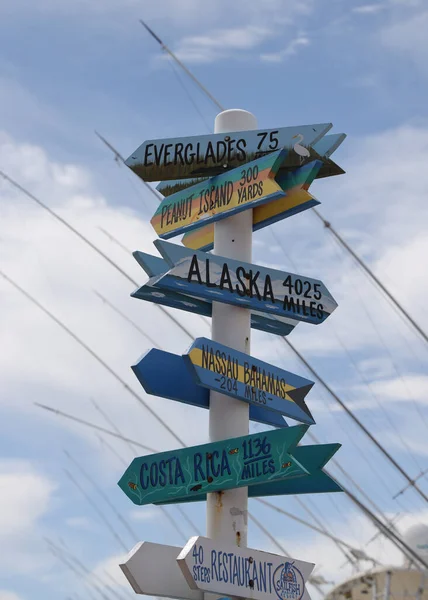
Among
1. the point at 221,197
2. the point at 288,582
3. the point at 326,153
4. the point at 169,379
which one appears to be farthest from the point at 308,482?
the point at 326,153

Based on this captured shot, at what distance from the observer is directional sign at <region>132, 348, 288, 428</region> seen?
7.45 m

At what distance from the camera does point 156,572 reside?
6.78 meters

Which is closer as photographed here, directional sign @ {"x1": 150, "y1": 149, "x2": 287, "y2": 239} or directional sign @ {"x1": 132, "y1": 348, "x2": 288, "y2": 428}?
directional sign @ {"x1": 132, "y1": 348, "x2": 288, "y2": 428}

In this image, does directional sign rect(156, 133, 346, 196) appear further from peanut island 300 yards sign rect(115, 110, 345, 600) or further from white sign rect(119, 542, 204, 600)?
white sign rect(119, 542, 204, 600)

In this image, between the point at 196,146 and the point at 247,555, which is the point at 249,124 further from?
the point at 247,555

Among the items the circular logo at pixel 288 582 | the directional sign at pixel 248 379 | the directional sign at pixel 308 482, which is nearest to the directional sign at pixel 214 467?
the directional sign at pixel 308 482

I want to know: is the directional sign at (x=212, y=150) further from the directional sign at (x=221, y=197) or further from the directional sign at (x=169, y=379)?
the directional sign at (x=169, y=379)

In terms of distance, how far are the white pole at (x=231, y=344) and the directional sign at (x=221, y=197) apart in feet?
0.58

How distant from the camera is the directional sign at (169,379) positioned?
7445mm

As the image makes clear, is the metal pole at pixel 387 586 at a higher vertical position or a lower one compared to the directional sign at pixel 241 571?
higher

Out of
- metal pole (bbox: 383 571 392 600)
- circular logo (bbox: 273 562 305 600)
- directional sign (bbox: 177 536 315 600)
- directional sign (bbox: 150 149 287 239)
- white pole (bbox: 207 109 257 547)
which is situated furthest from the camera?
metal pole (bbox: 383 571 392 600)

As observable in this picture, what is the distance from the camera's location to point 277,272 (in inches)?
314

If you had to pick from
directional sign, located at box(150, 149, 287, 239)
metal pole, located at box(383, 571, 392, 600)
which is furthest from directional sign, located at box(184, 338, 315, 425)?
metal pole, located at box(383, 571, 392, 600)

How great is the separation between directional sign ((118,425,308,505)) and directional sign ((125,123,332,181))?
244 cm
